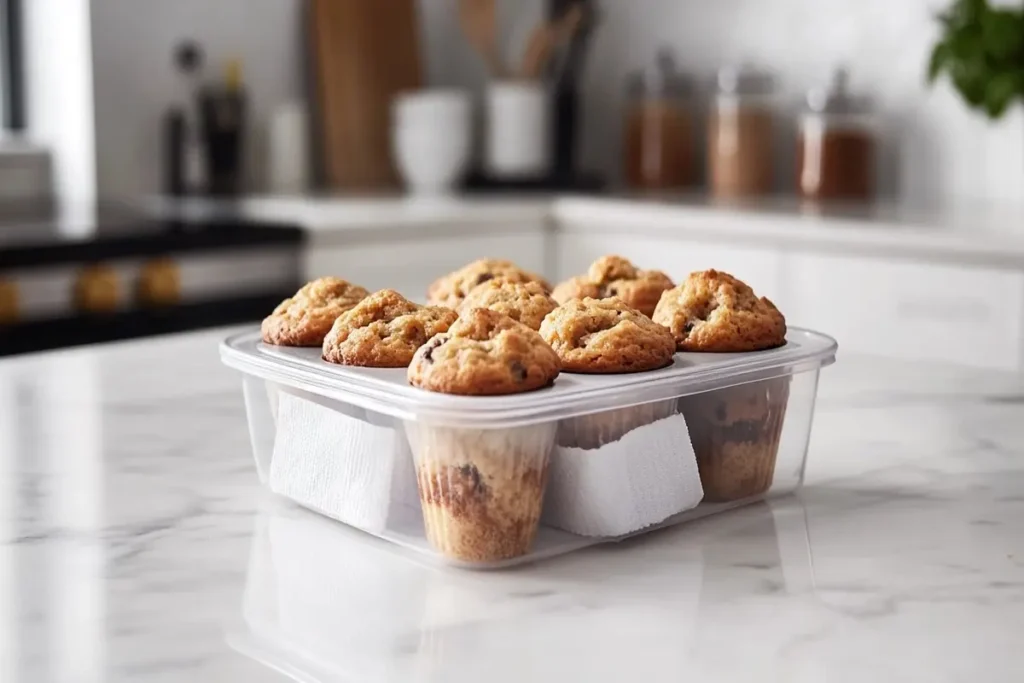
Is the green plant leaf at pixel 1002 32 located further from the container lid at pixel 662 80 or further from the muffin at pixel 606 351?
the muffin at pixel 606 351

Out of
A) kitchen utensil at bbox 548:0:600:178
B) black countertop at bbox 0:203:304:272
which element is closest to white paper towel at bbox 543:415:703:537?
black countertop at bbox 0:203:304:272

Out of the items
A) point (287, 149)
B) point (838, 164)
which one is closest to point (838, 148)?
point (838, 164)

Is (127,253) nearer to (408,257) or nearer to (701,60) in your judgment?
(408,257)

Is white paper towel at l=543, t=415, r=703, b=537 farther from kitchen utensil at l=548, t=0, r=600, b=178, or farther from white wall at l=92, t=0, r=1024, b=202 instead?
kitchen utensil at l=548, t=0, r=600, b=178

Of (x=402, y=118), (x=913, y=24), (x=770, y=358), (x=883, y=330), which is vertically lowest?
(x=883, y=330)

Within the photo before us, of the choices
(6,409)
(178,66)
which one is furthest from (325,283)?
(178,66)

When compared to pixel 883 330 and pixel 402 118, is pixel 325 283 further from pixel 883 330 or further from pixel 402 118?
pixel 402 118
